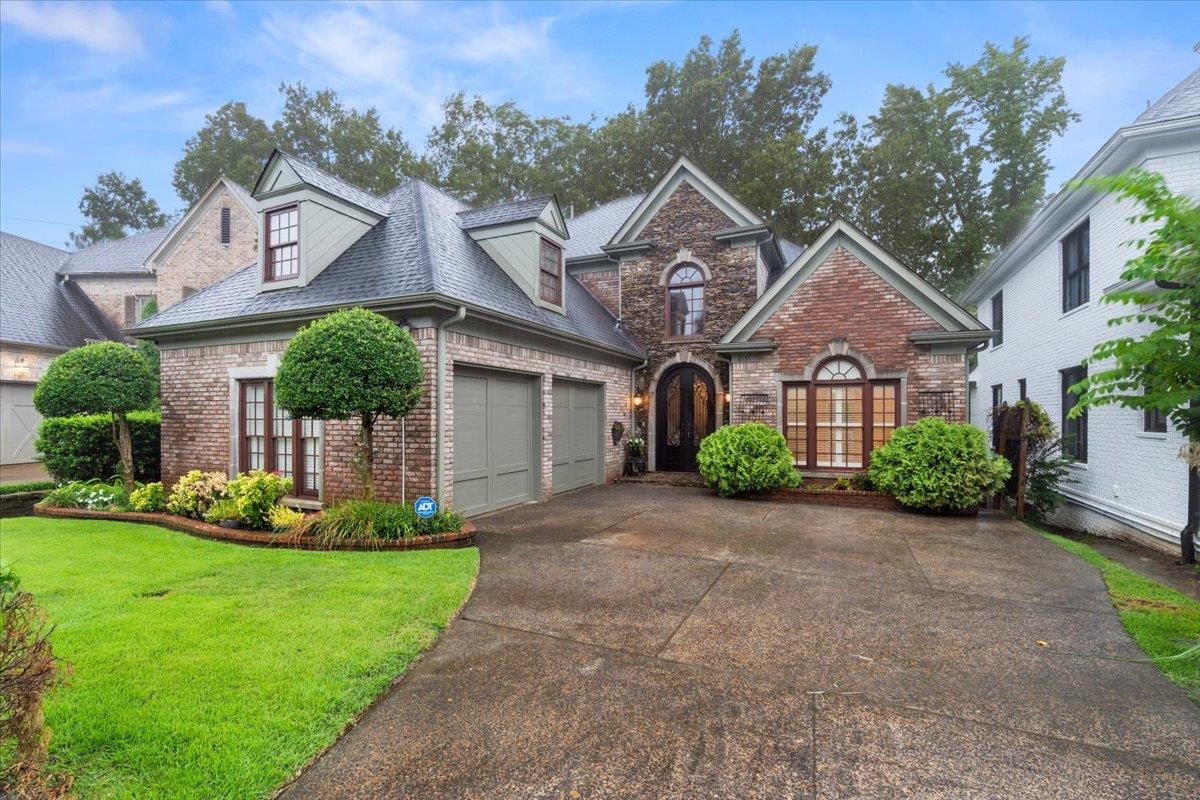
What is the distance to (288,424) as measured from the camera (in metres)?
9.13

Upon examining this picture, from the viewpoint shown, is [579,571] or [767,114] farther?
[767,114]

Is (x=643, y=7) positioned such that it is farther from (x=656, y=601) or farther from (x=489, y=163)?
(x=656, y=601)

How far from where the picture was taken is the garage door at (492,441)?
27.6ft

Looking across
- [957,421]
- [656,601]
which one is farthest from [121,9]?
→ [957,421]

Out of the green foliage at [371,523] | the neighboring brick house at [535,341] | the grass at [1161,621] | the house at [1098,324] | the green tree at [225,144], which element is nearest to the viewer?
the grass at [1161,621]

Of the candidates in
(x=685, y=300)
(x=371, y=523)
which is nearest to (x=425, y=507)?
(x=371, y=523)

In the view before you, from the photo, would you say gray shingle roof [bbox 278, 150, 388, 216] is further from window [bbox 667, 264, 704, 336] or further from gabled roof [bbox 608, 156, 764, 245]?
window [bbox 667, 264, 704, 336]

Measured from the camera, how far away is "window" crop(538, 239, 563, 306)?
1082 cm

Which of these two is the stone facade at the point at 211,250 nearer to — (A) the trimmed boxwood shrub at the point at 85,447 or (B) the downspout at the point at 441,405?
(A) the trimmed boxwood shrub at the point at 85,447

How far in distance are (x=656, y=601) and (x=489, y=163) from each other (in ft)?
91.2

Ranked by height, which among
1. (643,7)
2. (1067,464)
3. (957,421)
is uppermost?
(643,7)

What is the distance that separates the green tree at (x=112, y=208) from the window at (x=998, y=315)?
52237 millimetres

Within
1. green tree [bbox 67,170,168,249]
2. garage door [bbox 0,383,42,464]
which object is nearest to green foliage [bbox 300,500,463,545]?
garage door [bbox 0,383,42,464]

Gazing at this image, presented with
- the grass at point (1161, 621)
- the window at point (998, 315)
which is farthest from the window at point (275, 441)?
the window at point (998, 315)
